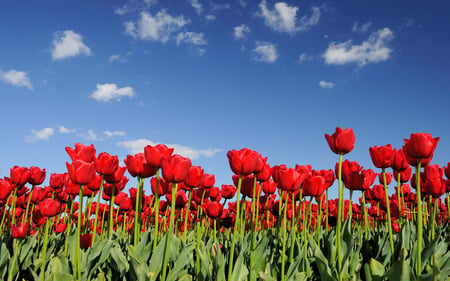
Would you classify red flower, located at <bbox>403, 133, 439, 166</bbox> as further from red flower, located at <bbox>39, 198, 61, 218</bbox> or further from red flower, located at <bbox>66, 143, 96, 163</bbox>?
red flower, located at <bbox>39, 198, 61, 218</bbox>

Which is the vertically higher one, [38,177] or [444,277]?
[38,177]

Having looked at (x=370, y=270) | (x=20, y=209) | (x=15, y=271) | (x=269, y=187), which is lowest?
(x=15, y=271)

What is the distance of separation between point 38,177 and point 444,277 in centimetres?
445

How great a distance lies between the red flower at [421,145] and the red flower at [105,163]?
7.08 ft

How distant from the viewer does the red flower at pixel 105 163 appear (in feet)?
9.05

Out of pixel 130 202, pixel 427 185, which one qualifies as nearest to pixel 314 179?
pixel 427 185

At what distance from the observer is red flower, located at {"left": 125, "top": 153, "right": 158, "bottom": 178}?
9.50 ft

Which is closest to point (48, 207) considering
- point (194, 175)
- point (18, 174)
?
point (18, 174)

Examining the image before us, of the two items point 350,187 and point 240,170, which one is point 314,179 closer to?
point 350,187

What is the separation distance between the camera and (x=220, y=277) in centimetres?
264

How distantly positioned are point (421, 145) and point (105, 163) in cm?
228

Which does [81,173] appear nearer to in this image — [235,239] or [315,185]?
[235,239]

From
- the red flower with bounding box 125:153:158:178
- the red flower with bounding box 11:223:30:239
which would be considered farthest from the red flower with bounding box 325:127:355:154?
the red flower with bounding box 11:223:30:239

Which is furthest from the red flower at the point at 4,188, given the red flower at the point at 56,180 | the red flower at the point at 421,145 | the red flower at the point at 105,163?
the red flower at the point at 421,145
